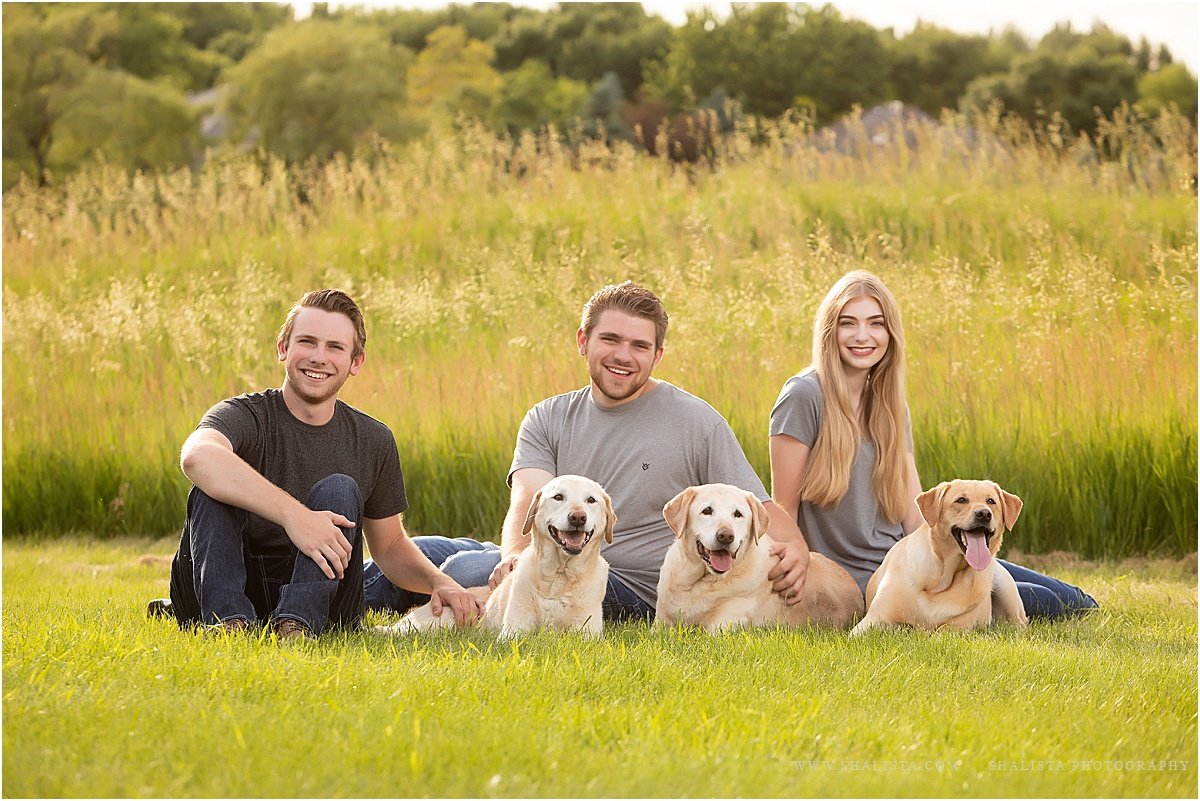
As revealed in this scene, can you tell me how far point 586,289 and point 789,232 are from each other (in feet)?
7.51

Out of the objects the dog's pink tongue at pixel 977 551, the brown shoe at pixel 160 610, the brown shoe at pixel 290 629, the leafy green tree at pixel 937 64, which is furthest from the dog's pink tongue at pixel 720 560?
the leafy green tree at pixel 937 64

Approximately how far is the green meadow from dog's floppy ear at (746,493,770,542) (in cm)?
43

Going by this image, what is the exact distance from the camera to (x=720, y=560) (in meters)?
4.57

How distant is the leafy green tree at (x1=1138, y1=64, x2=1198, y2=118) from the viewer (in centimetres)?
3027

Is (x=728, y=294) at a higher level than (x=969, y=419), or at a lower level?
higher

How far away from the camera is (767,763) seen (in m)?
3.09

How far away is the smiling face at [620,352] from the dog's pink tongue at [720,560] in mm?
770

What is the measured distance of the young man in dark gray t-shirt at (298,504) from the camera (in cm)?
416

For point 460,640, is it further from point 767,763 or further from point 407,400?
point 407,400

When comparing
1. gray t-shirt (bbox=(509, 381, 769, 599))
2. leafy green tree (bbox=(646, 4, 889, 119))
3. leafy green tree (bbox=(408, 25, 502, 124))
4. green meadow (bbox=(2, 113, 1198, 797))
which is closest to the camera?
green meadow (bbox=(2, 113, 1198, 797))

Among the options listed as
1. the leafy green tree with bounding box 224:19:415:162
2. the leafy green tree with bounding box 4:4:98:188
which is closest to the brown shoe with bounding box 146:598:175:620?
the leafy green tree with bounding box 224:19:415:162

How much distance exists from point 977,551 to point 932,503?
0.25m

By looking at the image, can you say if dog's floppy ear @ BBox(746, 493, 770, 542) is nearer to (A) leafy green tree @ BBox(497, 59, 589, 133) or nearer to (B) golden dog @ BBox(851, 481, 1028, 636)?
(B) golden dog @ BBox(851, 481, 1028, 636)

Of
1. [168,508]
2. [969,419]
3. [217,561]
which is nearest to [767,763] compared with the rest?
[217,561]
